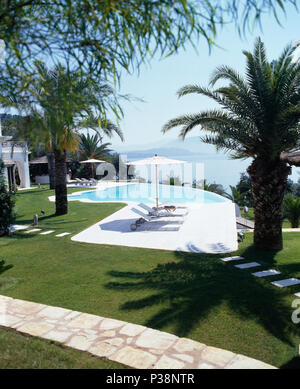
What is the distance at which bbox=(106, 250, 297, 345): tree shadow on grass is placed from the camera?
19.6 ft

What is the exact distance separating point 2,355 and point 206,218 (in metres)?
12.1

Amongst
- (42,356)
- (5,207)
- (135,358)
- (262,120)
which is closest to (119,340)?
(135,358)

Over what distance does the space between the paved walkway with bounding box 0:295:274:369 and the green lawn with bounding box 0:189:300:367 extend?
0.28 m

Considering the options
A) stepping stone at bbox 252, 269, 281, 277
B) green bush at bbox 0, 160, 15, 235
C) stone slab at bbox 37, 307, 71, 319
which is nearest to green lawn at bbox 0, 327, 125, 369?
stone slab at bbox 37, 307, 71, 319

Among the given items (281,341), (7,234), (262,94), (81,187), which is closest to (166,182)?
(81,187)

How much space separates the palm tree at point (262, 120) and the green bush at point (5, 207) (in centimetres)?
775

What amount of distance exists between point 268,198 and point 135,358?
749 centimetres

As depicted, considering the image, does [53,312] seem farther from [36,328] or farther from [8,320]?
[8,320]

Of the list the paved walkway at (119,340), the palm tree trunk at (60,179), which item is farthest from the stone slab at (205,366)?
the palm tree trunk at (60,179)

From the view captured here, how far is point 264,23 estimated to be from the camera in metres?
3.29

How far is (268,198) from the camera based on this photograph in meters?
10.7

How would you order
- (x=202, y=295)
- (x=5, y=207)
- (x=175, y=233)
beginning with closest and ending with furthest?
(x=202, y=295)
(x=175, y=233)
(x=5, y=207)
